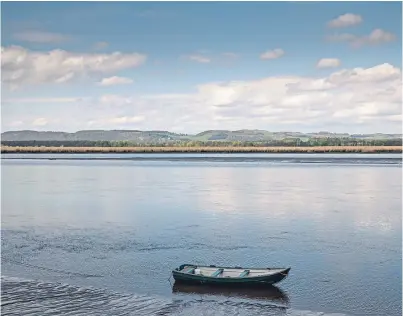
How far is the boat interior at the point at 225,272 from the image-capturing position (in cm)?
1411

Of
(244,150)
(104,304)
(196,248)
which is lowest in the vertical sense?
(104,304)

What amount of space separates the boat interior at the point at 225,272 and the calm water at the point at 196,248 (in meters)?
0.45

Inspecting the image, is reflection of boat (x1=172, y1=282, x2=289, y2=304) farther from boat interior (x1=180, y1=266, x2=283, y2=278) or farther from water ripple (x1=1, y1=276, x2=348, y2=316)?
water ripple (x1=1, y1=276, x2=348, y2=316)

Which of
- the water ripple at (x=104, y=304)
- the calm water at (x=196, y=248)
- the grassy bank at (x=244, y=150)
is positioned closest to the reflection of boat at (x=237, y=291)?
the calm water at (x=196, y=248)

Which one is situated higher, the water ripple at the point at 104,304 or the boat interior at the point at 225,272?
the boat interior at the point at 225,272

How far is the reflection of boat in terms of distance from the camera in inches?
536

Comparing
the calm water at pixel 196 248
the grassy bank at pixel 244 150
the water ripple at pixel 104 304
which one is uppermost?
the grassy bank at pixel 244 150

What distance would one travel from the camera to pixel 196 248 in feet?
59.5

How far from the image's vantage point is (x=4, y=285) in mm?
14055

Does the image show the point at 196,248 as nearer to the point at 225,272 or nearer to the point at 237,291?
the point at 225,272

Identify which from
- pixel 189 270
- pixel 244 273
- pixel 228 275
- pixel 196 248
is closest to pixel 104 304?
pixel 189 270

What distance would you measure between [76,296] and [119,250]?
15.5 ft

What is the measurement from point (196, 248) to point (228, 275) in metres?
3.92

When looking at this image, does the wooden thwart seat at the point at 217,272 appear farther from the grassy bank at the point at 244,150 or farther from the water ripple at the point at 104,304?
the grassy bank at the point at 244,150
